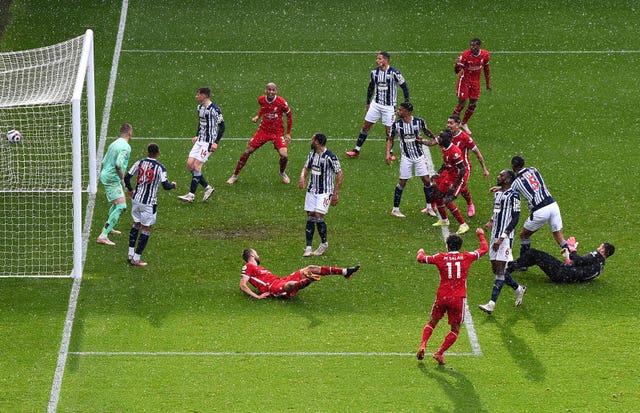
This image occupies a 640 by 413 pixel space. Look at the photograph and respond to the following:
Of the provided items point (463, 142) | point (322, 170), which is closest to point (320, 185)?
point (322, 170)

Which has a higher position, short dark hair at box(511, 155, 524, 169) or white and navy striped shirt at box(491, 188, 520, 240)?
short dark hair at box(511, 155, 524, 169)

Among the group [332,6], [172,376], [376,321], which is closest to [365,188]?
[376,321]

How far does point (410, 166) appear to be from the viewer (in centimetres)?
2220

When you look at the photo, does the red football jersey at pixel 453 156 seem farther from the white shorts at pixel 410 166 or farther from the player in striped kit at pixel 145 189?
the player in striped kit at pixel 145 189

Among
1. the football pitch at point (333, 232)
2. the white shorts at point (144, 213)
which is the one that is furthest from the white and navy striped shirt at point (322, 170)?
the white shorts at point (144, 213)

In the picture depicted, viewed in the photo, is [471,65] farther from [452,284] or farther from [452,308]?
[452,308]

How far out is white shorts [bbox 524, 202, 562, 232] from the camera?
1989 centimetres

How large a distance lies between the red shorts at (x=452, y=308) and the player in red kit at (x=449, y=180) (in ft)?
14.3

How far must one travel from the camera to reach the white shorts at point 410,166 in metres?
22.1

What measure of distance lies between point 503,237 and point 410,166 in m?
3.83

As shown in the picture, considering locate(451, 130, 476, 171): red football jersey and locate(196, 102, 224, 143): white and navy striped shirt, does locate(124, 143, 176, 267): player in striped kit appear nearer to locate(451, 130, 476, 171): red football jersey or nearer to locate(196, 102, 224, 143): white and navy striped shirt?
locate(196, 102, 224, 143): white and navy striped shirt

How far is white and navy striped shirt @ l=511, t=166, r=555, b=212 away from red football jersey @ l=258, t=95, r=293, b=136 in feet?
16.8

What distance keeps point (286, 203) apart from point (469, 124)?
5473 millimetres

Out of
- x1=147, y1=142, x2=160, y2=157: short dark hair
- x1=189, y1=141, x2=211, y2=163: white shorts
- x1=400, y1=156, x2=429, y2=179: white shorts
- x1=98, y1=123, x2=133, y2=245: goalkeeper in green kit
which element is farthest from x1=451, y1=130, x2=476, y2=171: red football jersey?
x1=98, y1=123, x2=133, y2=245: goalkeeper in green kit
